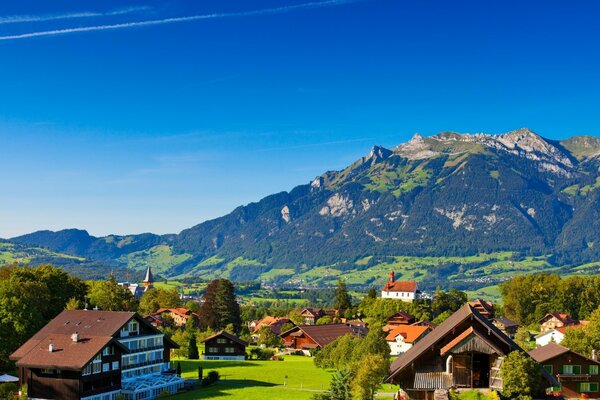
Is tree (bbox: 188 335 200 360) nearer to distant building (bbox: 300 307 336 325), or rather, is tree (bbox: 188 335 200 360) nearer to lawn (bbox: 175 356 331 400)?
lawn (bbox: 175 356 331 400)

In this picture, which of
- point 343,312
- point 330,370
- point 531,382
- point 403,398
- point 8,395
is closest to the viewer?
point 531,382

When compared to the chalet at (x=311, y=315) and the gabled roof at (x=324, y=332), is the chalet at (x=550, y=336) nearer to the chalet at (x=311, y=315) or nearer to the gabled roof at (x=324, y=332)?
the gabled roof at (x=324, y=332)

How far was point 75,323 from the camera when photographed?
72375 mm

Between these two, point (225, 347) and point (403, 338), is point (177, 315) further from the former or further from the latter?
point (403, 338)

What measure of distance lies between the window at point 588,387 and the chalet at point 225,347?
56486 millimetres

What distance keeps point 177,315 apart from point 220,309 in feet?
81.0

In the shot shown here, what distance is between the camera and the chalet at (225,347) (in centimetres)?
11106

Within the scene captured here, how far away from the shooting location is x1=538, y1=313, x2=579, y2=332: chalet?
148762 millimetres

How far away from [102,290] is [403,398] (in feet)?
274

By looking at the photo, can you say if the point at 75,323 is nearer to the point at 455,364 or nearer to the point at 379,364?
the point at 379,364

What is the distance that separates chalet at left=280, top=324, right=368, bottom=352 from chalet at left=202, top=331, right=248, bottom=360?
16.2m

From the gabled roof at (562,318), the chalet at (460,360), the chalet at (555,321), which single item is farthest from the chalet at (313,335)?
the chalet at (460,360)

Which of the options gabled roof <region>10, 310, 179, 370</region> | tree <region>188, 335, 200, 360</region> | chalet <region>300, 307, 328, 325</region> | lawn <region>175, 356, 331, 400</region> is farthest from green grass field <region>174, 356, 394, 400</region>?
chalet <region>300, 307, 328, 325</region>

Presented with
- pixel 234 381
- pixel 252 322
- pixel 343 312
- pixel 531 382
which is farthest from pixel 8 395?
pixel 252 322
